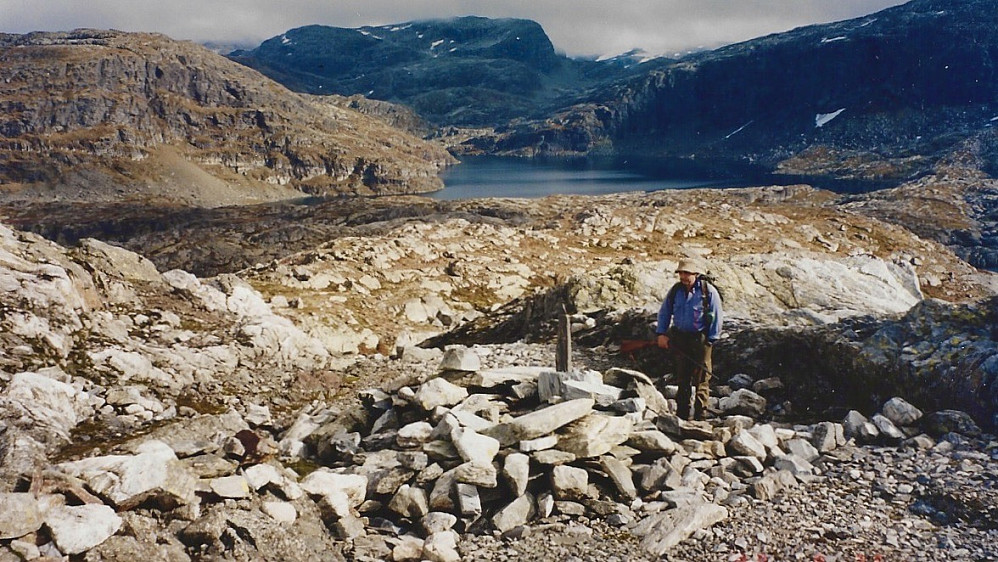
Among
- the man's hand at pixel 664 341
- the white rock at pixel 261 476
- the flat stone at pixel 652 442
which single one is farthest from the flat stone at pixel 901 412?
the white rock at pixel 261 476

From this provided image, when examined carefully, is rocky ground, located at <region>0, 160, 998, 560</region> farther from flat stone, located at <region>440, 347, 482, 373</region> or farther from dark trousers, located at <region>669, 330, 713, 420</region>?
dark trousers, located at <region>669, 330, 713, 420</region>

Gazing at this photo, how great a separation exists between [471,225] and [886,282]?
28211 mm

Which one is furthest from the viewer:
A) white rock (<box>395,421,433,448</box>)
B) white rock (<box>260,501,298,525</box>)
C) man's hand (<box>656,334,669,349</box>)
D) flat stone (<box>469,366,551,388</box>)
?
man's hand (<box>656,334,669,349</box>)

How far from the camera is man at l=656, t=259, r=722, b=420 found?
32.6 feet

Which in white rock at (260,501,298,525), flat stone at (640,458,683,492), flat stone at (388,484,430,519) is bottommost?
flat stone at (388,484,430,519)

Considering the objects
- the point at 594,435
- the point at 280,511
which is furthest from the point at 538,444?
the point at 280,511

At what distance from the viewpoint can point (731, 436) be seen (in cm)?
877

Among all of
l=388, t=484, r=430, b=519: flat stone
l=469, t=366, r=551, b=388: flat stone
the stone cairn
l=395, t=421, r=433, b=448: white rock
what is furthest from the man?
l=388, t=484, r=430, b=519: flat stone

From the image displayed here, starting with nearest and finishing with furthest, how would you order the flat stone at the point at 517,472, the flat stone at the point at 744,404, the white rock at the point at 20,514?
the white rock at the point at 20,514, the flat stone at the point at 517,472, the flat stone at the point at 744,404

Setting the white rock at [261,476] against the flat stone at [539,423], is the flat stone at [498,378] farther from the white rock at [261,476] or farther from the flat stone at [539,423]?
the white rock at [261,476]

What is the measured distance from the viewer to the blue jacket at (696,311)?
993cm

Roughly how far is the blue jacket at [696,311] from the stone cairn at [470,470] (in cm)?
138

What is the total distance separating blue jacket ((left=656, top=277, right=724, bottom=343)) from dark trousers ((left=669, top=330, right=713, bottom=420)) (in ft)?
0.43

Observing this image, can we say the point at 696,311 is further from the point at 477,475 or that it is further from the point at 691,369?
the point at 477,475
